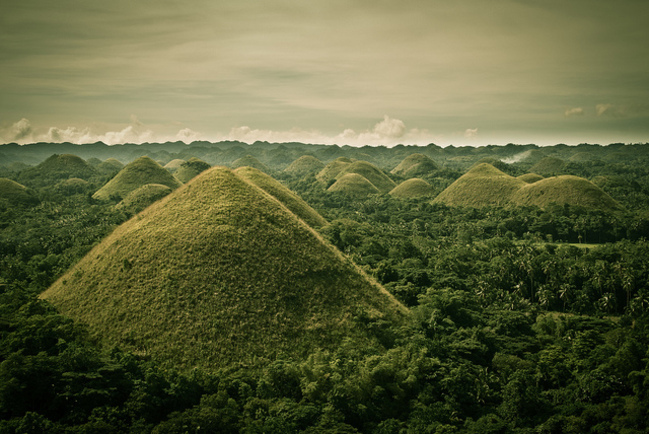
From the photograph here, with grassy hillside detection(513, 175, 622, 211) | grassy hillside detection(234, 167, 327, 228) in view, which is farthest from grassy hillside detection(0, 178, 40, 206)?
grassy hillside detection(513, 175, 622, 211)

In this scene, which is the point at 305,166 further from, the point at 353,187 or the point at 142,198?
the point at 142,198

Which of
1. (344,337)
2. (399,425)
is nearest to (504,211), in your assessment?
(344,337)

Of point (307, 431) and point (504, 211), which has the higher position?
point (504, 211)

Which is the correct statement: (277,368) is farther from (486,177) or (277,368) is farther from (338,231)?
(486,177)

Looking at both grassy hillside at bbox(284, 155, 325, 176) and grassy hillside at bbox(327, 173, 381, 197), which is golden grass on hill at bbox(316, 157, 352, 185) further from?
grassy hillside at bbox(284, 155, 325, 176)

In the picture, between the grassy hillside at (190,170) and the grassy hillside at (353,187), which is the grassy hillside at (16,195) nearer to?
the grassy hillside at (190,170)

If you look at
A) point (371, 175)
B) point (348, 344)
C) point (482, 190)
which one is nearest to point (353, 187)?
point (371, 175)

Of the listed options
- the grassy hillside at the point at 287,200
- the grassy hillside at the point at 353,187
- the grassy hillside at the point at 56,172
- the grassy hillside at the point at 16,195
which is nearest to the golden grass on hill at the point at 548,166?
the grassy hillside at the point at 353,187
